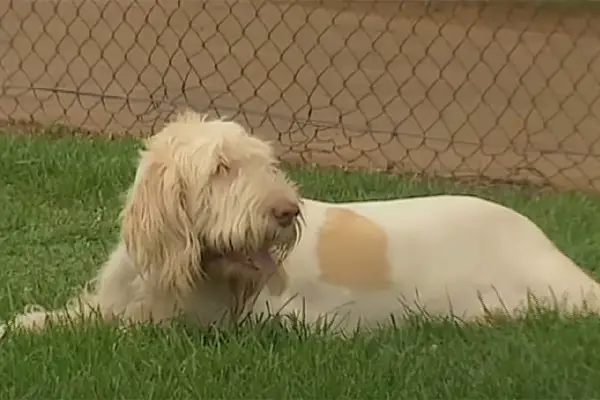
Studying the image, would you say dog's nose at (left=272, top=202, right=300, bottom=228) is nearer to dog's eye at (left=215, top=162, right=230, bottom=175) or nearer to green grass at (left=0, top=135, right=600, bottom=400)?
dog's eye at (left=215, top=162, right=230, bottom=175)

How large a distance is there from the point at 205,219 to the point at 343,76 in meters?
5.11

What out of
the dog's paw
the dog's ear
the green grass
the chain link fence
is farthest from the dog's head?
the chain link fence

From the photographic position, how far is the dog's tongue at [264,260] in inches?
122

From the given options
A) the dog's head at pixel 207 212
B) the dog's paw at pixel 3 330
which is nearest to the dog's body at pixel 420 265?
the dog's head at pixel 207 212

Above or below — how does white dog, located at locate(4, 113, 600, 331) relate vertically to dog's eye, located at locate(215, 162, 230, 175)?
below

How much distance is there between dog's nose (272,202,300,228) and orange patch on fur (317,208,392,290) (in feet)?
1.15

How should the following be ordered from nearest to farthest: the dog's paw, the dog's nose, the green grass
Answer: the green grass < the dog's nose < the dog's paw

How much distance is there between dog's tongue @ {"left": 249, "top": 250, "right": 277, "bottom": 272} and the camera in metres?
3.09

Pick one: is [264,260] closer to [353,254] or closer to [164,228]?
[164,228]

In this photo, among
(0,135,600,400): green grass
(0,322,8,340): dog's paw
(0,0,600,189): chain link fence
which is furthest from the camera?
(0,0,600,189): chain link fence

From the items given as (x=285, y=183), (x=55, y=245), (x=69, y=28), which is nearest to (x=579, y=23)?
(x=69, y=28)

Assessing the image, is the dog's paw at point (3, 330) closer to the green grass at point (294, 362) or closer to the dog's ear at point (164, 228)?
the green grass at point (294, 362)

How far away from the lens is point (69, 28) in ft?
29.7

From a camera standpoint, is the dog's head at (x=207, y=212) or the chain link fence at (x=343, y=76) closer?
the dog's head at (x=207, y=212)
